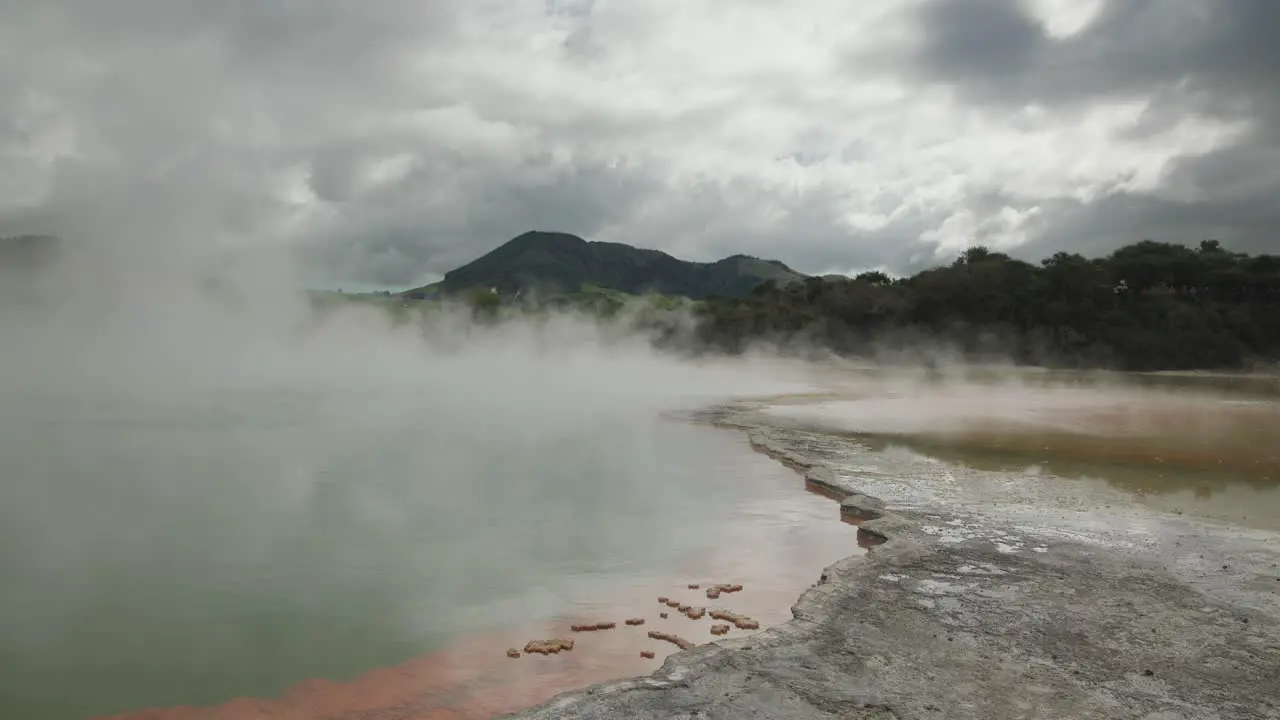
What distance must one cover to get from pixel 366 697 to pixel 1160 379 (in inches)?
2140

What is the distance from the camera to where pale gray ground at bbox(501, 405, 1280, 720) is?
185 inches

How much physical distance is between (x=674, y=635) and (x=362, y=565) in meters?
3.97

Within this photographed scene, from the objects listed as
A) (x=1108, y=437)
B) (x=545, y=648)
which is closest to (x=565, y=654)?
(x=545, y=648)

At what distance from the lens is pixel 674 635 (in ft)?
21.7

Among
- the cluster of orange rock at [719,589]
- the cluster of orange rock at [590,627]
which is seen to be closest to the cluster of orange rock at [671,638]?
the cluster of orange rock at [590,627]

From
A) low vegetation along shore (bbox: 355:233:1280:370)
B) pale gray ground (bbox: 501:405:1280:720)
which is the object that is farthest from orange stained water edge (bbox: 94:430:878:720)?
low vegetation along shore (bbox: 355:233:1280:370)

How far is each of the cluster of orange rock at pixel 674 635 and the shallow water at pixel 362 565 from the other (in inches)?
3.5

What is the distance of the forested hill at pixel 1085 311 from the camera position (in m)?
56.8

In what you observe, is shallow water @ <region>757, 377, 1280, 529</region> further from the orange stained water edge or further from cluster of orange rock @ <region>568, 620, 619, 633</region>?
cluster of orange rock @ <region>568, 620, 619, 633</region>

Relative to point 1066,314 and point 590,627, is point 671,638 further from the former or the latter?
point 1066,314

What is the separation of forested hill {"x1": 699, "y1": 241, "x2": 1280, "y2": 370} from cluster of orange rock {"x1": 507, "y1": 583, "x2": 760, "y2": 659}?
200ft

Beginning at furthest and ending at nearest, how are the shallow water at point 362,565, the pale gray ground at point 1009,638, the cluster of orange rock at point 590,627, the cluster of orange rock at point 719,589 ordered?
the cluster of orange rock at point 719,589, the cluster of orange rock at point 590,627, the shallow water at point 362,565, the pale gray ground at point 1009,638

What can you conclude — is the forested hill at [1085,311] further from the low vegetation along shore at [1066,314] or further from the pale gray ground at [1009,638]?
the pale gray ground at [1009,638]

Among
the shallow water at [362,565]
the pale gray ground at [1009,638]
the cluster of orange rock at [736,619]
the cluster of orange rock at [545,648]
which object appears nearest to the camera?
the pale gray ground at [1009,638]
